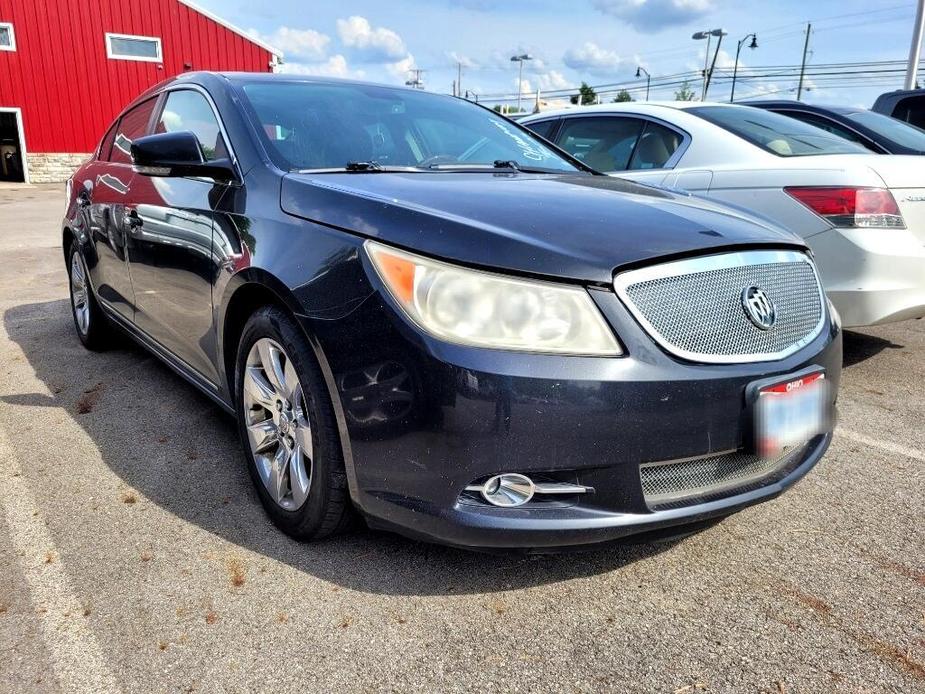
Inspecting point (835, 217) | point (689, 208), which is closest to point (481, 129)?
point (689, 208)

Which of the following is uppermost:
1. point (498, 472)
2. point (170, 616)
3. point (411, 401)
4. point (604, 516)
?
point (411, 401)

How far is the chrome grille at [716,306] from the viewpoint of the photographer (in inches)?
74.5

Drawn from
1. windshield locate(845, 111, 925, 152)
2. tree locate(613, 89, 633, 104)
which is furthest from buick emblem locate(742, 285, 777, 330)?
tree locate(613, 89, 633, 104)

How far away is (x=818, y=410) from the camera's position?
221 cm

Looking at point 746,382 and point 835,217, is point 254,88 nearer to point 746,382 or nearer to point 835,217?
point 746,382

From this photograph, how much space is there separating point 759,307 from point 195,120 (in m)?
2.43

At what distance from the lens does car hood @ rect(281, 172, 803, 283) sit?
1.88 metres

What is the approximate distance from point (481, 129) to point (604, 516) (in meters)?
2.17

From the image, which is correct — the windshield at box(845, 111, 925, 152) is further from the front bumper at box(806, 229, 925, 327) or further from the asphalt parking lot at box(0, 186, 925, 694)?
the asphalt parking lot at box(0, 186, 925, 694)

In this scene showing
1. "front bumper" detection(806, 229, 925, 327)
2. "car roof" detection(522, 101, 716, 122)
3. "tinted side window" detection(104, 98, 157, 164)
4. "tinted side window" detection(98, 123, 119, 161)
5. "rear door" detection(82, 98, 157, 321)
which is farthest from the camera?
"car roof" detection(522, 101, 716, 122)

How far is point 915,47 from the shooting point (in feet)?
51.1

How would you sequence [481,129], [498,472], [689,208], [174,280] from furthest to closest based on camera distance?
[481,129], [174,280], [689,208], [498,472]

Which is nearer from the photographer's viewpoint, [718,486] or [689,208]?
[718,486]

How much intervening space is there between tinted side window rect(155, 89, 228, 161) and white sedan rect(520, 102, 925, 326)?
102 inches
